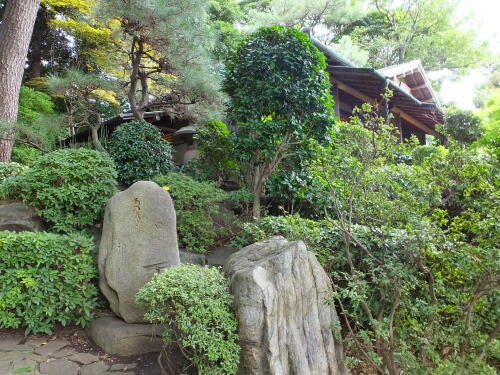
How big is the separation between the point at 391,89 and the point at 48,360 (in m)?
10.0

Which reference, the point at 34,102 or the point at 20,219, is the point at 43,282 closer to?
the point at 20,219

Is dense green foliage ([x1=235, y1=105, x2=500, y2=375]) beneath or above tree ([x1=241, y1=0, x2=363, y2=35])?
beneath

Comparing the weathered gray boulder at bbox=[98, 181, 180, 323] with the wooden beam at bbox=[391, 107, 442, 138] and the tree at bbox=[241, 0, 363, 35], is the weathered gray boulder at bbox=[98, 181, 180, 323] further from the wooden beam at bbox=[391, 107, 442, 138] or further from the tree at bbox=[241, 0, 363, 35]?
the tree at bbox=[241, 0, 363, 35]

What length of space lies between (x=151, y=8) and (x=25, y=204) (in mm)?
4446

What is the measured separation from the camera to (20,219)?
4.47 meters

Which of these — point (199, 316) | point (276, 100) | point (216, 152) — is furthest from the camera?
point (216, 152)

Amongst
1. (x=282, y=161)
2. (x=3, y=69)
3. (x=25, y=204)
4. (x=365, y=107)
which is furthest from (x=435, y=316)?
(x=3, y=69)

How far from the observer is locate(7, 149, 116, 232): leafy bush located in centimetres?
432

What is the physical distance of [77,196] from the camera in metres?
4.34

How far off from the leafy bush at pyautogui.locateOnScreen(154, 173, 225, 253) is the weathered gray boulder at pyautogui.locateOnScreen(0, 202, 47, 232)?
5.72 ft

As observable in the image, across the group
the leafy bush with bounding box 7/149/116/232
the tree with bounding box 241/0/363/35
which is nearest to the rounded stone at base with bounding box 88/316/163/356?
the leafy bush with bounding box 7/149/116/232

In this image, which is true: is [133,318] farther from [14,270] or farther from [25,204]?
[25,204]

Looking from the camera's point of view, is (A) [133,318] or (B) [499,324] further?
(A) [133,318]

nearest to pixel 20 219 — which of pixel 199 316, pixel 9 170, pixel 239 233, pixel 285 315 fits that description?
pixel 9 170
